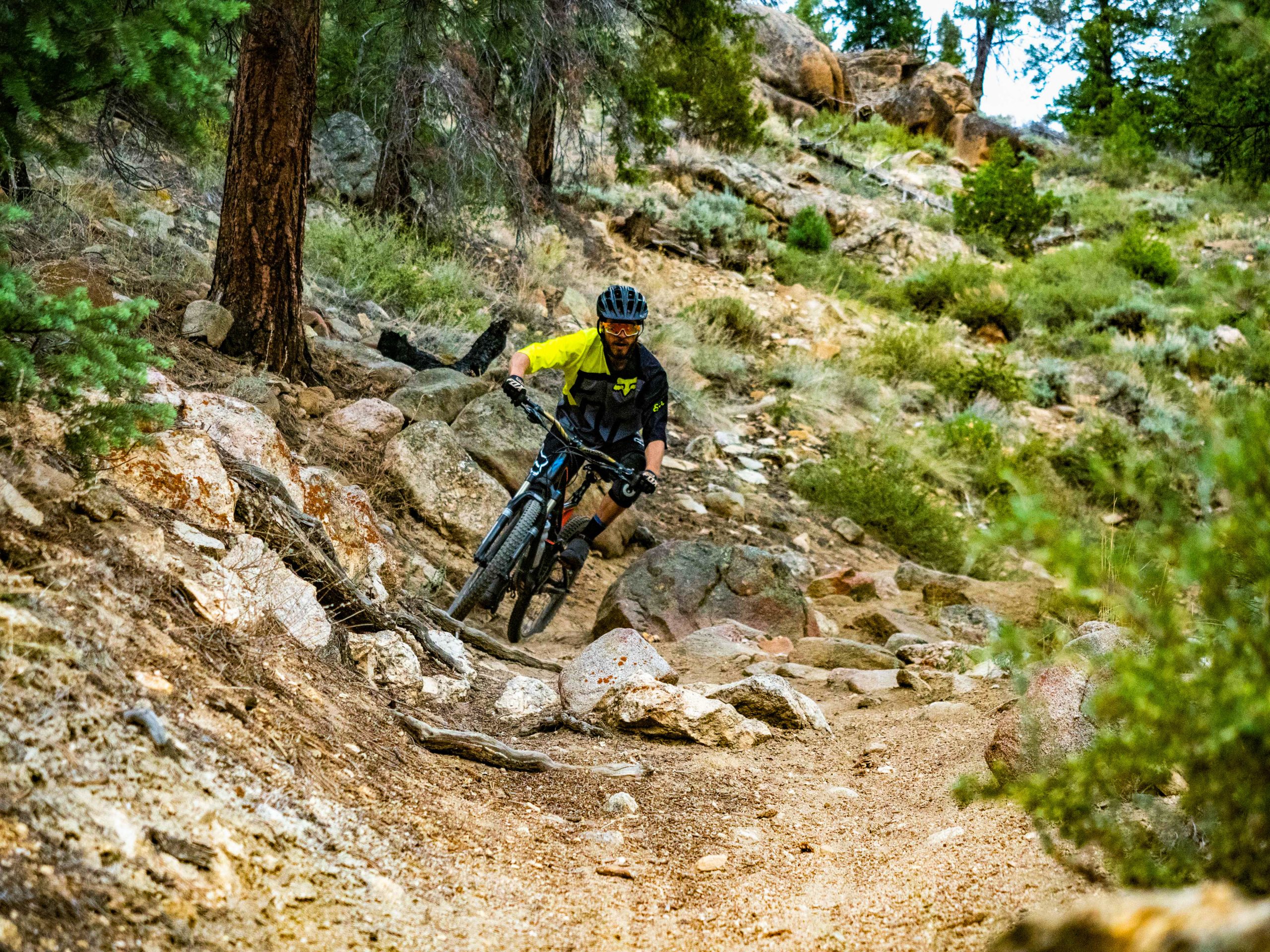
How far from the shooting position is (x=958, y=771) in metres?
3.95

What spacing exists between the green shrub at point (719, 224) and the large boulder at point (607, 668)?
Answer: 13.4 meters

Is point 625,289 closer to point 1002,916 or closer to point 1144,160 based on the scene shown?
point 1002,916

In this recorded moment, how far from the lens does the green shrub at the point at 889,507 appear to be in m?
10.6

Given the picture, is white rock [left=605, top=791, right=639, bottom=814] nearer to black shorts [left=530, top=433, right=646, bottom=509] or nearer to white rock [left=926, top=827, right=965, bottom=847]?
white rock [left=926, top=827, right=965, bottom=847]

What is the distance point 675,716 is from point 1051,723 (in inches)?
62.7

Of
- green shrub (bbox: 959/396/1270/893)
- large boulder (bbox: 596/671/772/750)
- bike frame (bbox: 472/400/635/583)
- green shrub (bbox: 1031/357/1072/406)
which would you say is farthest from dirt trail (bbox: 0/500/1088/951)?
green shrub (bbox: 1031/357/1072/406)

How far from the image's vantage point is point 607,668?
5.01 meters

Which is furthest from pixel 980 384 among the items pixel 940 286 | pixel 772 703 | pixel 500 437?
pixel 772 703

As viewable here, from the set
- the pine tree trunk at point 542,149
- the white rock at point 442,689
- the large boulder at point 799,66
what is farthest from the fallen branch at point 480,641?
the large boulder at point 799,66

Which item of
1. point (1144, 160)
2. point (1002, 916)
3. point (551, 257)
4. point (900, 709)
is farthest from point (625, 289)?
point (1144, 160)

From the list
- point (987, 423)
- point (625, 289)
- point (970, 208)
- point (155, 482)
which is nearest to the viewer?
point (155, 482)

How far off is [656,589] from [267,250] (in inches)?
138

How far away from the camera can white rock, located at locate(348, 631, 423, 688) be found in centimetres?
417

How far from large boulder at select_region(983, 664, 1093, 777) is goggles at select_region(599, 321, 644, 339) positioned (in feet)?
10.0
